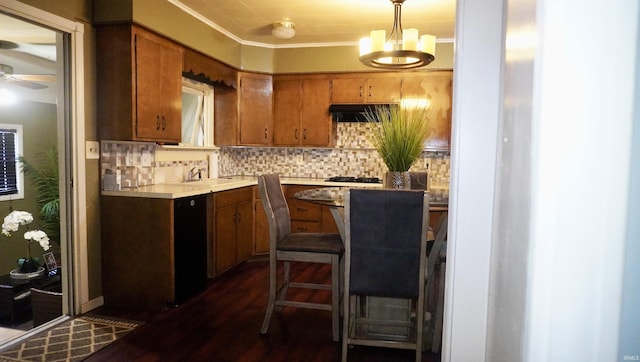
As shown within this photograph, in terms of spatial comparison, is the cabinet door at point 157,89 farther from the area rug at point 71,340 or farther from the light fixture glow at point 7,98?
the light fixture glow at point 7,98

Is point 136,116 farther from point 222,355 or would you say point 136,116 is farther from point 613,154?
point 613,154

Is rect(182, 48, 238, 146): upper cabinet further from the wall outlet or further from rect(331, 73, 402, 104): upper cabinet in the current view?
the wall outlet

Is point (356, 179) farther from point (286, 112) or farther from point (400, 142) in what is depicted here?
point (400, 142)

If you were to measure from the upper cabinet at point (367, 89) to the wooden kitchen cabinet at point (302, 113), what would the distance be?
0.12 metres

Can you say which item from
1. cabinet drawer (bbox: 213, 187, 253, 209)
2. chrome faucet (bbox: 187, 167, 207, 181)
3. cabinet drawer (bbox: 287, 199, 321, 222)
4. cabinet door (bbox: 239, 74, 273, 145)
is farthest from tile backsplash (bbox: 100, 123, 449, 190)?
cabinet drawer (bbox: 287, 199, 321, 222)

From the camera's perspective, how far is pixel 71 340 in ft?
8.17

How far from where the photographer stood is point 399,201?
1.98 metres

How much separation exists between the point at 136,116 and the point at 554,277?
3.09 m

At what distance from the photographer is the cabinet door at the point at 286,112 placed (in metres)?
4.77

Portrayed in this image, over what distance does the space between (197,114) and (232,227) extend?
139 centimetres

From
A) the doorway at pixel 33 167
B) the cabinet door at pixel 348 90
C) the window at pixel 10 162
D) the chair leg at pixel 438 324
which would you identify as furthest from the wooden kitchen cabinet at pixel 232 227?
the window at pixel 10 162

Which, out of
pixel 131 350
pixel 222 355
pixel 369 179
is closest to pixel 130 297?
pixel 131 350

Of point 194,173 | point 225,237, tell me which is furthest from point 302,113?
point 225,237

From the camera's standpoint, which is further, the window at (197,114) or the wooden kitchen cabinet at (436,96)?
the wooden kitchen cabinet at (436,96)
